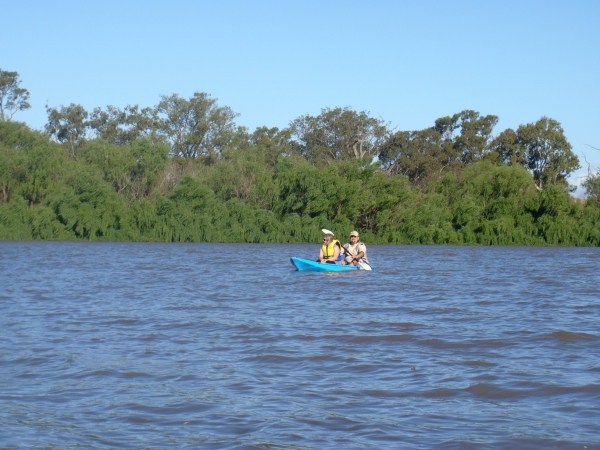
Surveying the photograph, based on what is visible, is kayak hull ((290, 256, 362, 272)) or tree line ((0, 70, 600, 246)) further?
tree line ((0, 70, 600, 246))

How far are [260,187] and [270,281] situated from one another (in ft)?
102

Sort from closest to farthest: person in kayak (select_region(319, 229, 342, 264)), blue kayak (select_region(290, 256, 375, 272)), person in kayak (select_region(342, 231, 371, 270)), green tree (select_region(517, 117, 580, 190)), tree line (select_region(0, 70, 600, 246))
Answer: blue kayak (select_region(290, 256, 375, 272)) < person in kayak (select_region(342, 231, 371, 270)) < person in kayak (select_region(319, 229, 342, 264)) < tree line (select_region(0, 70, 600, 246)) < green tree (select_region(517, 117, 580, 190))

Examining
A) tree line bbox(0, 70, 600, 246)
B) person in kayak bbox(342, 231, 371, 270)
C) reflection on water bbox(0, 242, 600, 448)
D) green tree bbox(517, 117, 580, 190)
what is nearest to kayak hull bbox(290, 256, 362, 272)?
person in kayak bbox(342, 231, 371, 270)

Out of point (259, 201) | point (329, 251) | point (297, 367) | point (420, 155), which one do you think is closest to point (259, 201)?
point (259, 201)

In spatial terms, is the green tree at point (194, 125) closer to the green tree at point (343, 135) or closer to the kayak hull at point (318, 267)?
the green tree at point (343, 135)

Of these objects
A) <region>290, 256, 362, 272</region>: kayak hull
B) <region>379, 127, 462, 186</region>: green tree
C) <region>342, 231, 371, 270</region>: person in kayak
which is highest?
<region>379, 127, 462, 186</region>: green tree

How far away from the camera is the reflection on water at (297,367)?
21.6 ft

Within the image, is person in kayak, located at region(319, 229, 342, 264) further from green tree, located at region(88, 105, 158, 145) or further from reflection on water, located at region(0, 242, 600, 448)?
green tree, located at region(88, 105, 158, 145)

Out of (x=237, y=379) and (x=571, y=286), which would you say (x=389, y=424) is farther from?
(x=571, y=286)

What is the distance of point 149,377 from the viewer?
331 inches

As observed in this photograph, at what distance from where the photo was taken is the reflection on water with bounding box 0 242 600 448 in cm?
658

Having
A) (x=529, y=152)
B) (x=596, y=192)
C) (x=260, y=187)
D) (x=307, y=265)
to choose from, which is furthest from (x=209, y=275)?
(x=529, y=152)

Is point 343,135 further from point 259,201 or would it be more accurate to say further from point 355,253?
point 355,253

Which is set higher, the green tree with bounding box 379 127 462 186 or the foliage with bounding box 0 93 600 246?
the green tree with bounding box 379 127 462 186
